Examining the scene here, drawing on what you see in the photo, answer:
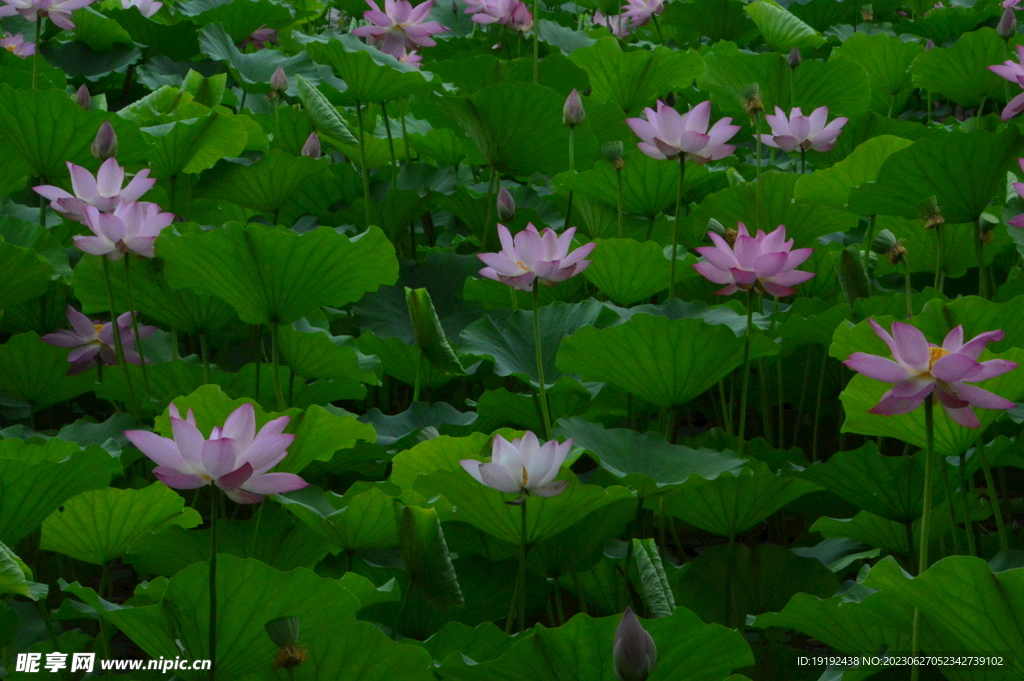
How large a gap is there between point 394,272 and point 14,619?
0.58 meters

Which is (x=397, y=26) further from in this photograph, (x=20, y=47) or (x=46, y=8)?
(x=20, y=47)

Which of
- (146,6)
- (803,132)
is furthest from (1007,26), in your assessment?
(146,6)

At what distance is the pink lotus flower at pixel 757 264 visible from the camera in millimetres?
1103

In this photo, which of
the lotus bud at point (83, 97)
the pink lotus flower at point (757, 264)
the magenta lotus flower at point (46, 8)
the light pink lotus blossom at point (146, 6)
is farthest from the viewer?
the light pink lotus blossom at point (146, 6)

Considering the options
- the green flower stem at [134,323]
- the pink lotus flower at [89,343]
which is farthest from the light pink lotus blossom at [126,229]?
the pink lotus flower at [89,343]

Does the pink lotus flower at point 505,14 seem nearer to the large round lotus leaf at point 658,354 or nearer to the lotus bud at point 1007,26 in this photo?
the lotus bud at point 1007,26

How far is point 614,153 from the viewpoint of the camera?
5.06 feet

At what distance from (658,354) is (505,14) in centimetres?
130

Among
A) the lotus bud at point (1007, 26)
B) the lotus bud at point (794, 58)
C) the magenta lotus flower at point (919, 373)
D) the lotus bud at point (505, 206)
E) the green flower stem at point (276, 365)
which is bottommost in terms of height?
the green flower stem at point (276, 365)

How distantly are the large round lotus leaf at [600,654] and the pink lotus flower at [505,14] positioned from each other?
1.67m

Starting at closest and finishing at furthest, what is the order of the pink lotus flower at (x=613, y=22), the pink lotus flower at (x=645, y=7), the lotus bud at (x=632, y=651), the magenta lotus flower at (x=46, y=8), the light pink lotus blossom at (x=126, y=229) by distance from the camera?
the lotus bud at (x=632, y=651), the light pink lotus blossom at (x=126, y=229), the magenta lotus flower at (x=46, y=8), the pink lotus flower at (x=645, y=7), the pink lotus flower at (x=613, y=22)

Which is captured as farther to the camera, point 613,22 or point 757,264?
point 613,22

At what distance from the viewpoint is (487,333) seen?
1330 mm

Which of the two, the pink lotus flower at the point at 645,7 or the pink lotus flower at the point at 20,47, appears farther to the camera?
the pink lotus flower at the point at 645,7
